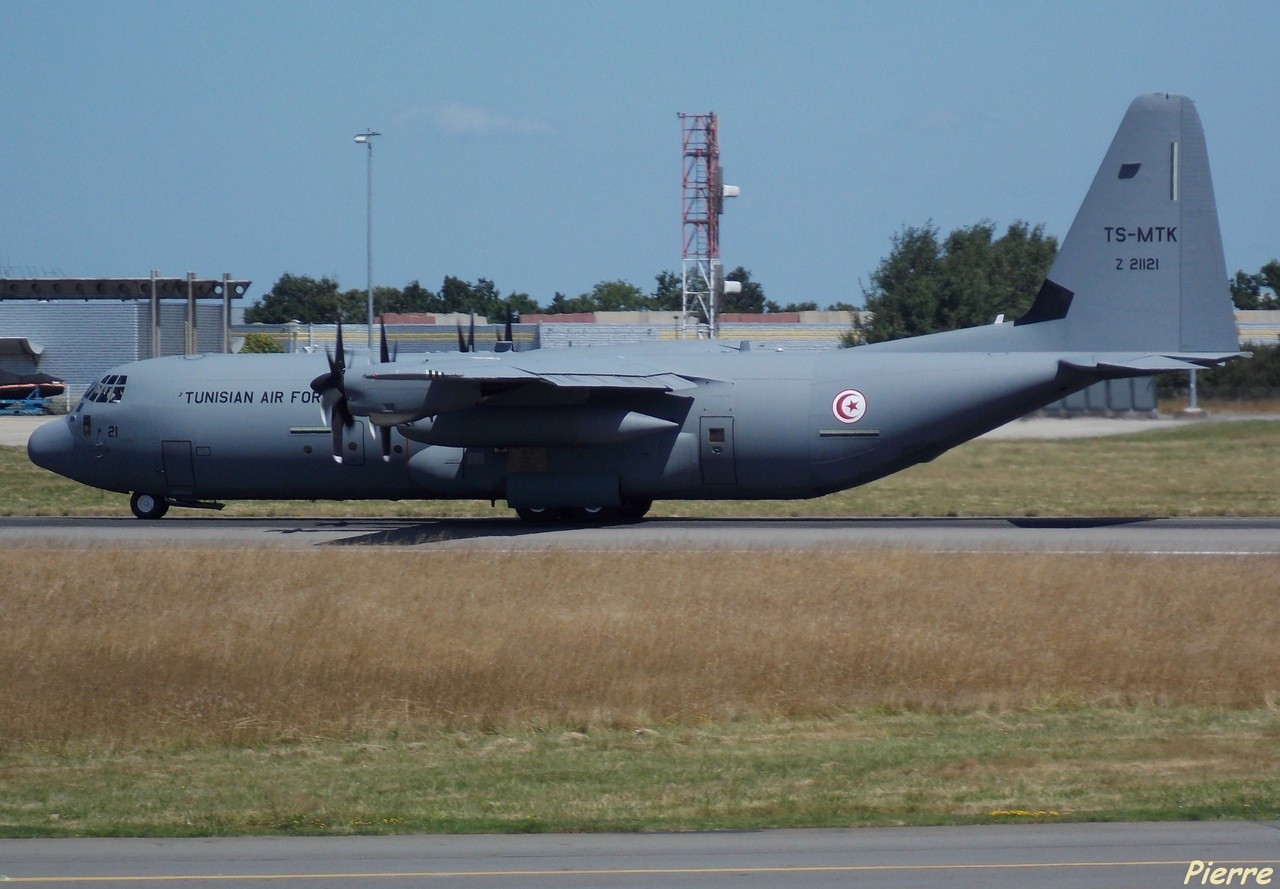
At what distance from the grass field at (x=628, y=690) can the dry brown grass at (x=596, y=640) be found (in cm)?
5

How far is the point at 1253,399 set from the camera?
65.1 meters

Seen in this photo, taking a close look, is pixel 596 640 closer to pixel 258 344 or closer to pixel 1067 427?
pixel 1067 427

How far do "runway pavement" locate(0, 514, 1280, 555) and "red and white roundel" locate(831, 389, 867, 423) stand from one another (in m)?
2.26

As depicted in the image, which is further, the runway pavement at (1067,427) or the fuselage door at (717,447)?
the runway pavement at (1067,427)

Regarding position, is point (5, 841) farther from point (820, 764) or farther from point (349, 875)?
point (820, 764)

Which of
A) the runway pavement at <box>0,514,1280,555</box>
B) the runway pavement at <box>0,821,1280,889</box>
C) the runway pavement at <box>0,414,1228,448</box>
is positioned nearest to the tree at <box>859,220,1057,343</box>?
the runway pavement at <box>0,414,1228,448</box>

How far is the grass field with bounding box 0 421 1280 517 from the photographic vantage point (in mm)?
33250

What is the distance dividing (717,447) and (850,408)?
2.73 metres

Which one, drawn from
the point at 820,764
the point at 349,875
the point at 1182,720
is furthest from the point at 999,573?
the point at 349,875

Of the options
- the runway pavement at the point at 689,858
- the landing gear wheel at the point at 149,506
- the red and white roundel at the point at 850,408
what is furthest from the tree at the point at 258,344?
the runway pavement at the point at 689,858

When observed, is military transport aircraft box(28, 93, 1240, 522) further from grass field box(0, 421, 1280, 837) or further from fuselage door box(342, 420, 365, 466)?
grass field box(0, 421, 1280, 837)

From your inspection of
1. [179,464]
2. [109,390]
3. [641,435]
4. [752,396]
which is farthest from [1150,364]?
[109,390]

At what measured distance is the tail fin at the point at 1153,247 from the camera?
25.9 meters

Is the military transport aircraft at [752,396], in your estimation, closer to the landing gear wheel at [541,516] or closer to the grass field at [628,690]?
the landing gear wheel at [541,516]
